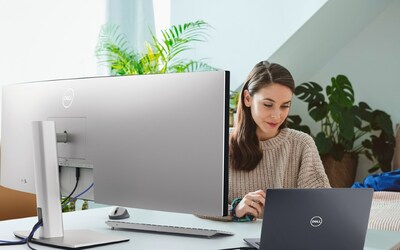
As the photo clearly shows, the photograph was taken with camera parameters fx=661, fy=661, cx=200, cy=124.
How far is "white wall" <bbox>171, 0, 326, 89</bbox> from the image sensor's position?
500 centimetres

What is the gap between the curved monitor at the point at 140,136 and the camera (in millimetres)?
1535

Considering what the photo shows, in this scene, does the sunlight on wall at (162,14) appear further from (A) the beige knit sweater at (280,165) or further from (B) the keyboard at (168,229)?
(B) the keyboard at (168,229)

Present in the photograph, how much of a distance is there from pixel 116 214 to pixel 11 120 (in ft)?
1.45

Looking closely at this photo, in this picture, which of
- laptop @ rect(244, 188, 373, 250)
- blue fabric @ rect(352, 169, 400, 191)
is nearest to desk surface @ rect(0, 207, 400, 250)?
laptop @ rect(244, 188, 373, 250)

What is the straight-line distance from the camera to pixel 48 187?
1727 mm

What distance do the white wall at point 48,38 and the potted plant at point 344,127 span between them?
203 cm

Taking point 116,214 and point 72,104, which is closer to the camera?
point 72,104

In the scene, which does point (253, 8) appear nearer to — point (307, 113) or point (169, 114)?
point (307, 113)

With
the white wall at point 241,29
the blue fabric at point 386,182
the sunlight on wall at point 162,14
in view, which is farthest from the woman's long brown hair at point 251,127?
the white wall at point 241,29

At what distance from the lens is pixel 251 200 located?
1975 millimetres

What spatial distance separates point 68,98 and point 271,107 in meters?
0.87

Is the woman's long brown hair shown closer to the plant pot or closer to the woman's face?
the woman's face

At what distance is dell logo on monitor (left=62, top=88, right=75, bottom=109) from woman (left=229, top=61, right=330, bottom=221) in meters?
0.84

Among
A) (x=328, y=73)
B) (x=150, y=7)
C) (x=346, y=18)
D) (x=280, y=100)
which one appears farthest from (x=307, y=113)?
(x=280, y=100)
